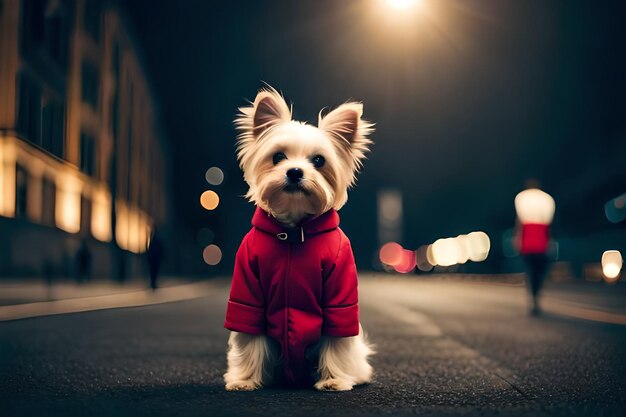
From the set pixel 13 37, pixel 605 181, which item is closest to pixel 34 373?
pixel 13 37

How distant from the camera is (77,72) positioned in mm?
35562

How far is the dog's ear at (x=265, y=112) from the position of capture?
482cm

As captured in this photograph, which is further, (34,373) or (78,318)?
(78,318)

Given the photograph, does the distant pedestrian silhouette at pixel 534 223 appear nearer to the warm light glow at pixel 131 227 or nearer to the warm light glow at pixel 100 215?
the warm light glow at pixel 100 215

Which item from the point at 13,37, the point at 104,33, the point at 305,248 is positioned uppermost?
the point at 104,33

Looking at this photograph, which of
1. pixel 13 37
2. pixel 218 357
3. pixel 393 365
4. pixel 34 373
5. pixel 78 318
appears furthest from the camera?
pixel 13 37

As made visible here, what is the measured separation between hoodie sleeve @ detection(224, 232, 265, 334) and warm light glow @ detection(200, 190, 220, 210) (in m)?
96.9

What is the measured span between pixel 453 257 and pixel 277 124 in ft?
522

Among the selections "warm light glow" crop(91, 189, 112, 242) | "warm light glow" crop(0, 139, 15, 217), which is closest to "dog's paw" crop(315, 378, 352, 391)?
"warm light glow" crop(0, 139, 15, 217)

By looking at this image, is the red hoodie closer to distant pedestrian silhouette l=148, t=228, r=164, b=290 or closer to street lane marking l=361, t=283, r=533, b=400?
street lane marking l=361, t=283, r=533, b=400

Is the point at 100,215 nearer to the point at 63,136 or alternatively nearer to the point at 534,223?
the point at 63,136

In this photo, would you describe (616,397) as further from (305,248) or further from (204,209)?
(204,209)

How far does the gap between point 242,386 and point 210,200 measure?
98442 mm

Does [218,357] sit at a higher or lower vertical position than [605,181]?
lower
